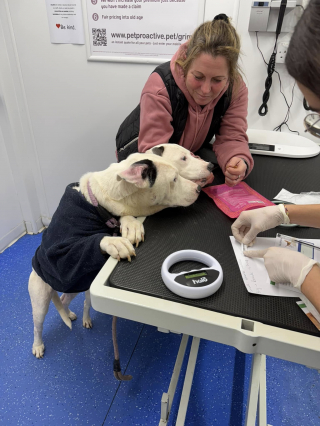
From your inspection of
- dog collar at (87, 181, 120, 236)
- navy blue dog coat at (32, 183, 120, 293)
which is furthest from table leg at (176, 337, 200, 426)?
dog collar at (87, 181, 120, 236)

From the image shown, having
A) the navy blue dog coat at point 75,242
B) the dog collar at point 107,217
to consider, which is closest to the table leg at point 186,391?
the navy blue dog coat at point 75,242

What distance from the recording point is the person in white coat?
55 centimetres

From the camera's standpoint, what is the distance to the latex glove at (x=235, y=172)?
1.14 m

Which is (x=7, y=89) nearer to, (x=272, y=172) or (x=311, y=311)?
(x=272, y=172)

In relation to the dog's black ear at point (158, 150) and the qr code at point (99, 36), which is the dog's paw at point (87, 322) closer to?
the dog's black ear at point (158, 150)

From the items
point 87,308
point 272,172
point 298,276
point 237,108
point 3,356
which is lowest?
point 3,356

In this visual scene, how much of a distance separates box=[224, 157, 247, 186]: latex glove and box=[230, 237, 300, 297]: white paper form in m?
0.37

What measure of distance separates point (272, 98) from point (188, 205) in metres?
1.18

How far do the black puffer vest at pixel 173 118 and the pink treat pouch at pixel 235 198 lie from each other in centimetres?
34

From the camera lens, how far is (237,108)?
4.49 ft

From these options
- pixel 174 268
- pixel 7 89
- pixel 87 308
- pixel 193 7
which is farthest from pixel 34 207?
pixel 174 268

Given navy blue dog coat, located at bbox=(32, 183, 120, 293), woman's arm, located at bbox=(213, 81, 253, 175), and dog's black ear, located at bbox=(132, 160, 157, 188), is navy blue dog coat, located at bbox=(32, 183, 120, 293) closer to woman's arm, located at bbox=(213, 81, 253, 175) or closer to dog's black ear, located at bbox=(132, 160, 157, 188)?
dog's black ear, located at bbox=(132, 160, 157, 188)

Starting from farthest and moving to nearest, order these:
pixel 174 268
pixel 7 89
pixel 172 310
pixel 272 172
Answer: pixel 7 89 < pixel 272 172 < pixel 174 268 < pixel 172 310

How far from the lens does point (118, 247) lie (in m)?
0.77
